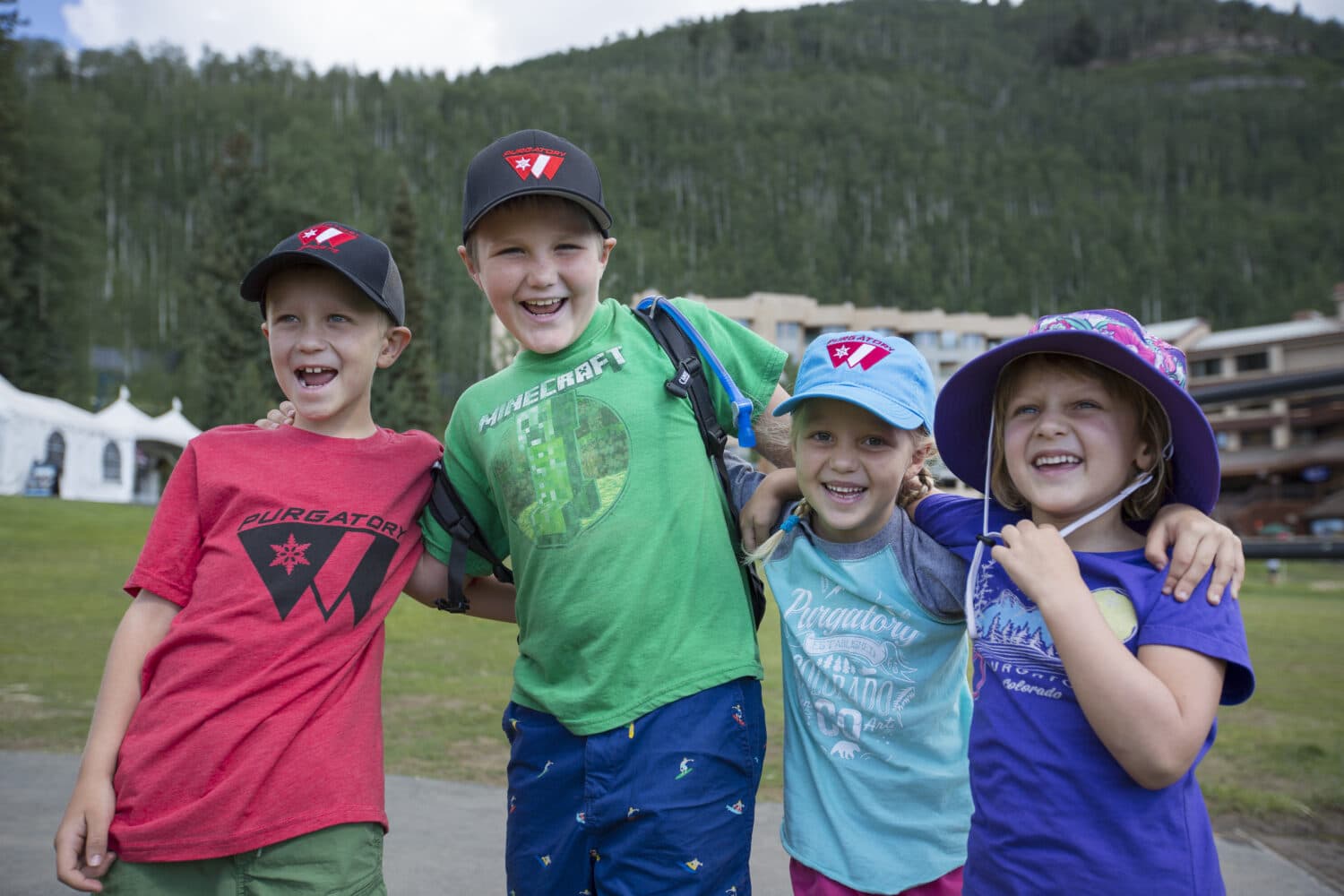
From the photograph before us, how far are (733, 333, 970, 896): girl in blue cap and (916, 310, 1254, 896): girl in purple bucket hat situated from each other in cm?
14

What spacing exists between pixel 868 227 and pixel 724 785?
122m

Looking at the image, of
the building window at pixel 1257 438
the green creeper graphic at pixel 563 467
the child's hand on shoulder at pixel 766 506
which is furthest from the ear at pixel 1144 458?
the building window at pixel 1257 438

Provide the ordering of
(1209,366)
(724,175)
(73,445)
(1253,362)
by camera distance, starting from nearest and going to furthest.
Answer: (73,445), (1253,362), (1209,366), (724,175)

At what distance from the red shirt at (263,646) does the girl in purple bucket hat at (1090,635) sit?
4.02ft

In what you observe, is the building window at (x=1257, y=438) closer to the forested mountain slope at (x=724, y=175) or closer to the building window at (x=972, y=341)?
the building window at (x=972, y=341)

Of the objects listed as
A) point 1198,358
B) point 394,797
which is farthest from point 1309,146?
point 394,797

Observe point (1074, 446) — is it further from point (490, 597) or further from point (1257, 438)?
point (1257, 438)

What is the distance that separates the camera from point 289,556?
6.81ft

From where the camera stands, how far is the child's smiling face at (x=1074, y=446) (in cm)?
176

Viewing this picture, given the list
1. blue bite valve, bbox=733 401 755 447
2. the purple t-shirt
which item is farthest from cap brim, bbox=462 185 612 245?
the purple t-shirt

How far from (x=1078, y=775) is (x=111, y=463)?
1186 inches

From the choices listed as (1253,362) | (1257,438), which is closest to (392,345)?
(1253,362)

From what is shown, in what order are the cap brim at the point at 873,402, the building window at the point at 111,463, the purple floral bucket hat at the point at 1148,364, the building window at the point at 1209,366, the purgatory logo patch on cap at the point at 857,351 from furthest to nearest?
1. the building window at the point at 1209,366
2. the building window at the point at 111,463
3. the purgatory logo patch on cap at the point at 857,351
4. the cap brim at the point at 873,402
5. the purple floral bucket hat at the point at 1148,364

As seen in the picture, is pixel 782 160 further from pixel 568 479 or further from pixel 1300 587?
pixel 568 479
